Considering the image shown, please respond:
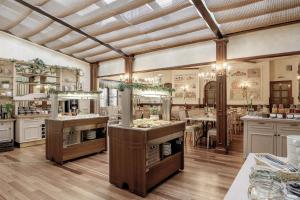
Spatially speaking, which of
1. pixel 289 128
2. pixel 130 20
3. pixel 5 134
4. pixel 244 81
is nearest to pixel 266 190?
pixel 289 128

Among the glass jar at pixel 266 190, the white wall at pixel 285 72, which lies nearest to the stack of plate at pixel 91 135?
the glass jar at pixel 266 190

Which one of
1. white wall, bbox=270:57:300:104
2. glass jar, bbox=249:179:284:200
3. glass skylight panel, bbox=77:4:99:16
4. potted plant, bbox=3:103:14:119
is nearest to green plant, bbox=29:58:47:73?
potted plant, bbox=3:103:14:119

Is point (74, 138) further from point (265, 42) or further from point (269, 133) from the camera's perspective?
point (265, 42)

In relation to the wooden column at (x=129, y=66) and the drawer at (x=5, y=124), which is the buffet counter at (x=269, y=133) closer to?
the wooden column at (x=129, y=66)

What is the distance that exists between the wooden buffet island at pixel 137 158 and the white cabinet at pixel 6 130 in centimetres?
435

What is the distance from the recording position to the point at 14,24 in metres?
6.40

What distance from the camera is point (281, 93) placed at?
10.9 metres

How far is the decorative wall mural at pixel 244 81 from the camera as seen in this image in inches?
426

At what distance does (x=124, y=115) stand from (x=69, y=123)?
1964 mm

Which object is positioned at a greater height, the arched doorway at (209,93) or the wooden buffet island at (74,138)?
the arched doorway at (209,93)

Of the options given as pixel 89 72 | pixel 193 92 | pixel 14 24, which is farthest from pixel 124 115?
pixel 193 92

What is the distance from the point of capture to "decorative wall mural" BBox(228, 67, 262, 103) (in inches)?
426

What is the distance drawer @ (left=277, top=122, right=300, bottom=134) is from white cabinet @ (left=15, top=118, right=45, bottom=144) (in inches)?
262

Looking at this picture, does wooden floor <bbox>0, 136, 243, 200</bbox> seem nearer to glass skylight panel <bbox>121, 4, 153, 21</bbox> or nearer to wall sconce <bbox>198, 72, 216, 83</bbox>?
glass skylight panel <bbox>121, 4, 153, 21</bbox>
